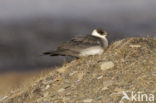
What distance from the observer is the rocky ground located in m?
11.5

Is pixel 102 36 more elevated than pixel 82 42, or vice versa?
pixel 102 36

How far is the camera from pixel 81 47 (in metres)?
15.2

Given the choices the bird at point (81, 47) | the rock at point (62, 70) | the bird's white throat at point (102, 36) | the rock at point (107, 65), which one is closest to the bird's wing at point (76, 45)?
the bird at point (81, 47)

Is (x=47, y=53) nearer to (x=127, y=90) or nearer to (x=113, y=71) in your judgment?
(x=113, y=71)

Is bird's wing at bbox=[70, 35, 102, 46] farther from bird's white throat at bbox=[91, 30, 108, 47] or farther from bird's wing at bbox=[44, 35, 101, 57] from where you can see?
bird's white throat at bbox=[91, 30, 108, 47]

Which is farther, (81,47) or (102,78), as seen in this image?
(81,47)

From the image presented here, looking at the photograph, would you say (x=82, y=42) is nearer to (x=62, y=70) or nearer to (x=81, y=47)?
(x=81, y=47)

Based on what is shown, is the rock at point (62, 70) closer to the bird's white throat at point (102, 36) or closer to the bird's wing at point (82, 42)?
the bird's wing at point (82, 42)

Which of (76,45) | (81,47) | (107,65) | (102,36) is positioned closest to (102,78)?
(107,65)

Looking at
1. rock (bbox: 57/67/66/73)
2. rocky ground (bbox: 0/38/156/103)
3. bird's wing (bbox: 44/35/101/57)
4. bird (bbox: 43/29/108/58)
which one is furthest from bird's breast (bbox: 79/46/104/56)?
rock (bbox: 57/67/66/73)

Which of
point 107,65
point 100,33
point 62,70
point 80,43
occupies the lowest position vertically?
Result: point 62,70

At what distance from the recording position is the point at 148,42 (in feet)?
49.2

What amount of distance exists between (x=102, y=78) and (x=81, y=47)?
286cm

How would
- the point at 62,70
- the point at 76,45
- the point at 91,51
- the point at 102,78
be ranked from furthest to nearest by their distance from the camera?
the point at 76,45 < the point at 91,51 < the point at 62,70 < the point at 102,78
